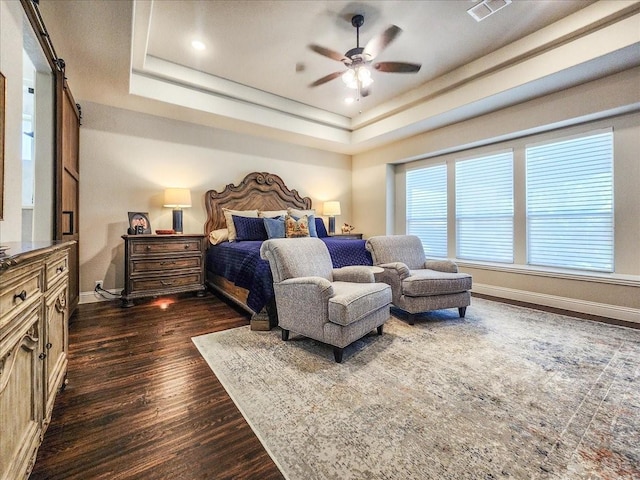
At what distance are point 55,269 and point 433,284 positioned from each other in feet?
9.86

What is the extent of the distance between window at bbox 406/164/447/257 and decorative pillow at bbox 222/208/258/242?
2.98 meters

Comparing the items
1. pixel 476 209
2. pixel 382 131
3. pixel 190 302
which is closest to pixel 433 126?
pixel 382 131

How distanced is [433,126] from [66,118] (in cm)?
472

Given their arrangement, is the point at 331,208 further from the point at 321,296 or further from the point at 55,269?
the point at 55,269

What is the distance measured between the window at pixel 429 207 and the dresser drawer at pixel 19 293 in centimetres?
516

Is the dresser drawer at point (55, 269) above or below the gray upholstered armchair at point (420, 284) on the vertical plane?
above

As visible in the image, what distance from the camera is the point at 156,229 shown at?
14.3 feet

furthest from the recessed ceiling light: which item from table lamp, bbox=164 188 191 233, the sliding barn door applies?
table lamp, bbox=164 188 191 233

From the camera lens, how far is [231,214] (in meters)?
4.48

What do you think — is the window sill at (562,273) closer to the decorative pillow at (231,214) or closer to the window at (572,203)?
the window at (572,203)

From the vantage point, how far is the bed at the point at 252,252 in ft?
9.45

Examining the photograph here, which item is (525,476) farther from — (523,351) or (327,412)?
(523,351)

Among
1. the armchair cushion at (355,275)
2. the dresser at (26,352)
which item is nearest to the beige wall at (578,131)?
the armchair cushion at (355,275)

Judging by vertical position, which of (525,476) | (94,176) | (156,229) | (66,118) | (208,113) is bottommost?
(525,476)
